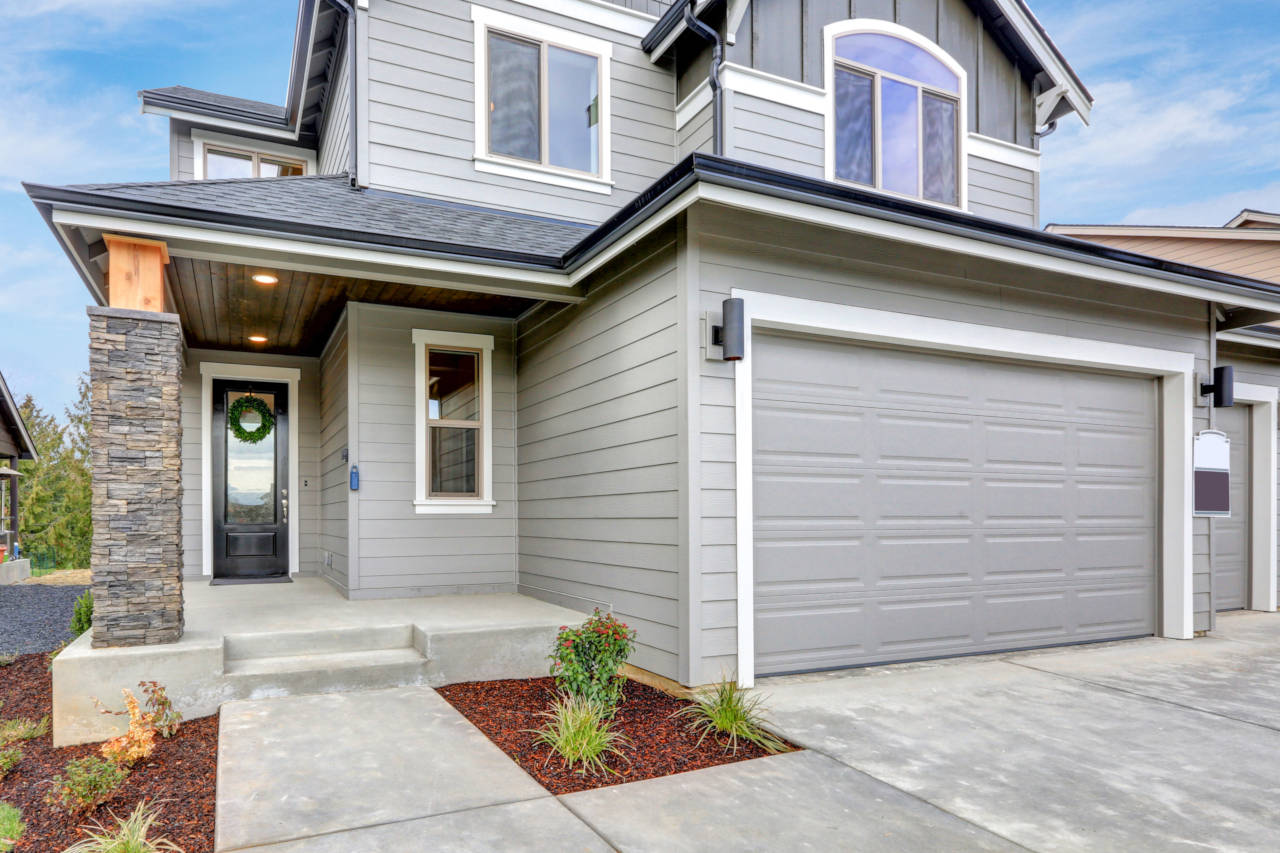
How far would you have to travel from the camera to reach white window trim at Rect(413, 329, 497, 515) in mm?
6573

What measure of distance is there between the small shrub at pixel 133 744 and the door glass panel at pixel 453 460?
10.6ft

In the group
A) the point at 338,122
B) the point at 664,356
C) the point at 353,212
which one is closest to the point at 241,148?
the point at 338,122

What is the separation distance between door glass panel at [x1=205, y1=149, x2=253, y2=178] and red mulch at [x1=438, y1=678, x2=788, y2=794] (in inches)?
311

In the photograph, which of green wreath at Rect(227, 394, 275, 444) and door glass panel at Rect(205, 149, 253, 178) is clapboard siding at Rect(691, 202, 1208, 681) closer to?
green wreath at Rect(227, 394, 275, 444)

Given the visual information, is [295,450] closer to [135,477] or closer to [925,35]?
[135,477]

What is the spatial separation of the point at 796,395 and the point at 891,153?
381cm

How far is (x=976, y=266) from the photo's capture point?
5383mm

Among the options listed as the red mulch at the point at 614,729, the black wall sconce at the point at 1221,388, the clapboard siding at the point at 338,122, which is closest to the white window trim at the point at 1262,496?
the black wall sconce at the point at 1221,388

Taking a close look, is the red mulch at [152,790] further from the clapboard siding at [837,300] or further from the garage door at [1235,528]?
the garage door at [1235,528]

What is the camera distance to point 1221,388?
6258mm

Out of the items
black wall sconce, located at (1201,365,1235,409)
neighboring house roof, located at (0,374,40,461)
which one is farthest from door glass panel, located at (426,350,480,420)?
neighboring house roof, located at (0,374,40,461)

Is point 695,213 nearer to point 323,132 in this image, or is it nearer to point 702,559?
point 702,559

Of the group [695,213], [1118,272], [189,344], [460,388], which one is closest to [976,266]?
[1118,272]

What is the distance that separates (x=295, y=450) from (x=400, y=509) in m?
2.47
